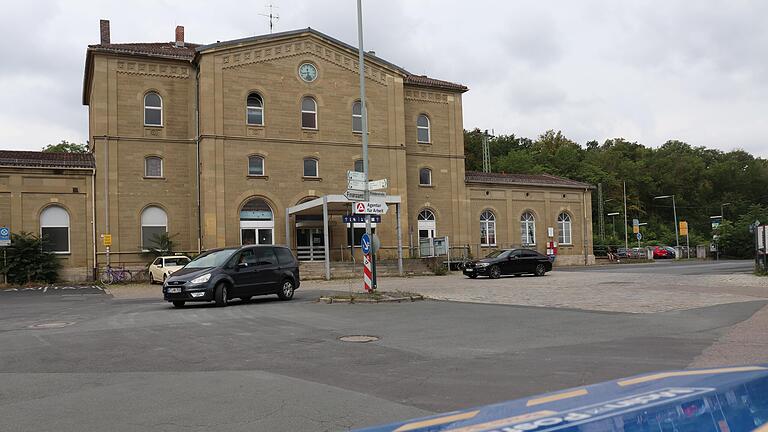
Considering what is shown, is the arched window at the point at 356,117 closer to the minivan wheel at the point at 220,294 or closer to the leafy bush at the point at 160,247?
the leafy bush at the point at 160,247

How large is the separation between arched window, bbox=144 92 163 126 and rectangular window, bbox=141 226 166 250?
19.6 ft

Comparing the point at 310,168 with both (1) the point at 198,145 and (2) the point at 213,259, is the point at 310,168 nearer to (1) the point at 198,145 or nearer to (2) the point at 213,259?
(1) the point at 198,145

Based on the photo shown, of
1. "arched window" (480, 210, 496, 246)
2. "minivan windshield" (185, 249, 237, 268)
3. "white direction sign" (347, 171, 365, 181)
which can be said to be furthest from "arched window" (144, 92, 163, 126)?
"arched window" (480, 210, 496, 246)

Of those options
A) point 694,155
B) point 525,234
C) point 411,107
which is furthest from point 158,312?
point 694,155

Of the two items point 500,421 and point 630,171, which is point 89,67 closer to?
point 500,421

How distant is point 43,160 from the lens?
34688 mm

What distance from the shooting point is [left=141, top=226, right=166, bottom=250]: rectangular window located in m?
35.7

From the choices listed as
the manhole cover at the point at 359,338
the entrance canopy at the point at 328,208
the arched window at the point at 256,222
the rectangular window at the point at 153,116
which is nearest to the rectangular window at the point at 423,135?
the entrance canopy at the point at 328,208

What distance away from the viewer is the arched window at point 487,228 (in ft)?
152

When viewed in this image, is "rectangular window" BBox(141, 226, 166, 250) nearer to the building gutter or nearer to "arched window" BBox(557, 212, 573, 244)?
the building gutter

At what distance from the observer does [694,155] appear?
10256cm

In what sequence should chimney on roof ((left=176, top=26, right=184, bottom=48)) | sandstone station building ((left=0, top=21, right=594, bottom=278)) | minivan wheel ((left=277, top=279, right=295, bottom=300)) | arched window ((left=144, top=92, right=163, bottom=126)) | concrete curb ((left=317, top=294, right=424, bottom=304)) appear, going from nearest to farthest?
concrete curb ((left=317, top=294, right=424, bottom=304)) → minivan wheel ((left=277, top=279, right=295, bottom=300)) → sandstone station building ((left=0, top=21, right=594, bottom=278)) → arched window ((left=144, top=92, right=163, bottom=126)) → chimney on roof ((left=176, top=26, right=184, bottom=48))

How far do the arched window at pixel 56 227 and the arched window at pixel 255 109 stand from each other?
11215mm

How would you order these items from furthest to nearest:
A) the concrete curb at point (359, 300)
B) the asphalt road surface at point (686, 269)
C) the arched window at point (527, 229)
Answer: the arched window at point (527, 229)
the asphalt road surface at point (686, 269)
the concrete curb at point (359, 300)
